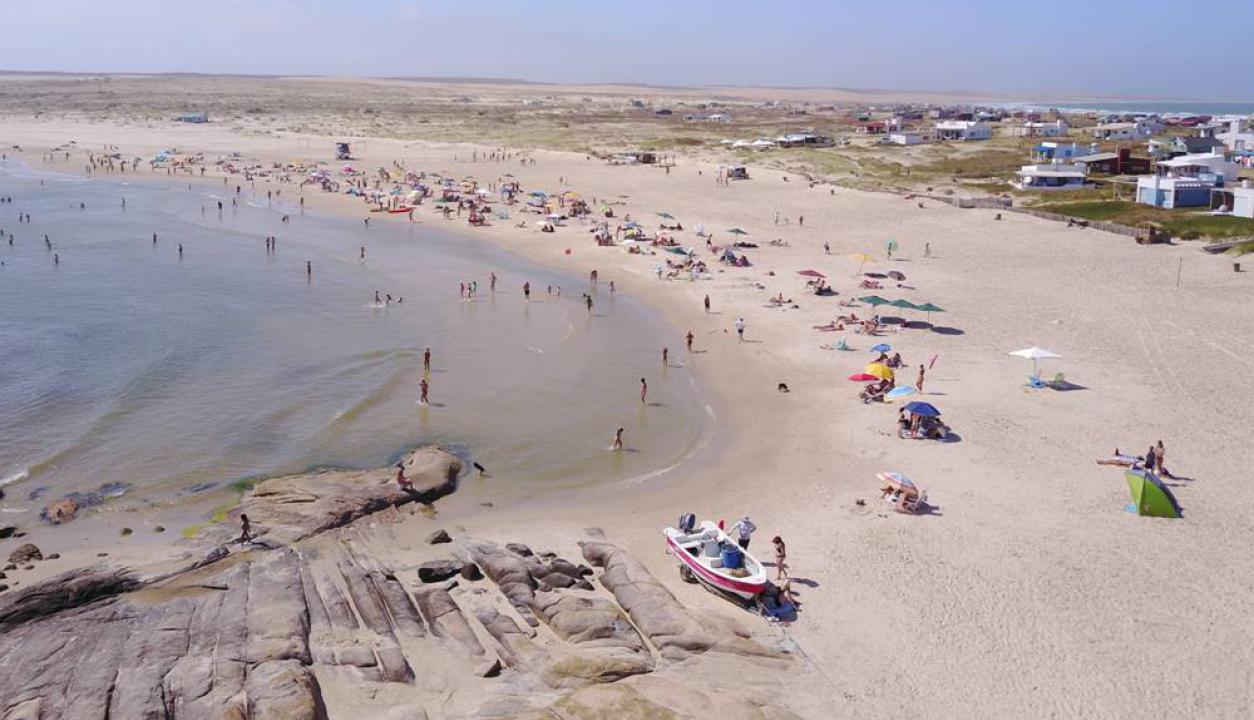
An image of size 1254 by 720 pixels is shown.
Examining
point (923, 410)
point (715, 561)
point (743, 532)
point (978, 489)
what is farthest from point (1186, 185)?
point (715, 561)

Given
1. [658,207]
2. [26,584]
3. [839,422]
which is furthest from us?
[658,207]

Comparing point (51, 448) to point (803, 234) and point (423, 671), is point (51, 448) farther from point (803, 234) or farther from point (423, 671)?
point (803, 234)

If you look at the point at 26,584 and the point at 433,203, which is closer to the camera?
the point at 26,584

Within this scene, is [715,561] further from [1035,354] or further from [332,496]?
[1035,354]

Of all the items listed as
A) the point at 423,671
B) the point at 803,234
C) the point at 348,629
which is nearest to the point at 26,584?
the point at 348,629

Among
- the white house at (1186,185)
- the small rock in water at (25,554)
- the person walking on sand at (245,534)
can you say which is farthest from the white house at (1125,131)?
the small rock in water at (25,554)
